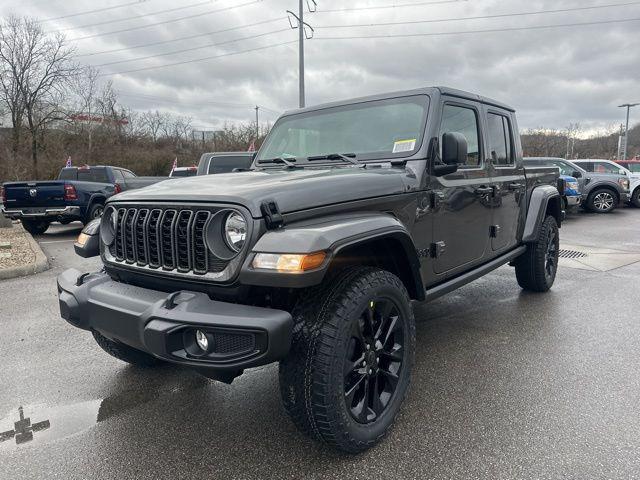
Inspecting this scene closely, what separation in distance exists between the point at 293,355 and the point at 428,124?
6.13ft

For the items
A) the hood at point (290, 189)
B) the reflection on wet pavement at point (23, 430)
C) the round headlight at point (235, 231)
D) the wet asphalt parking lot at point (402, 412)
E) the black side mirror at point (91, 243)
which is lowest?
the reflection on wet pavement at point (23, 430)

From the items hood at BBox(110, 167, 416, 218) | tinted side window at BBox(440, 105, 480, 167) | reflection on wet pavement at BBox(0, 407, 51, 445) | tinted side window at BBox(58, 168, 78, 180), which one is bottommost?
reflection on wet pavement at BBox(0, 407, 51, 445)

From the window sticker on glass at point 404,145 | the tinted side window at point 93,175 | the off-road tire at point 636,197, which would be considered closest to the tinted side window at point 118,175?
the tinted side window at point 93,175

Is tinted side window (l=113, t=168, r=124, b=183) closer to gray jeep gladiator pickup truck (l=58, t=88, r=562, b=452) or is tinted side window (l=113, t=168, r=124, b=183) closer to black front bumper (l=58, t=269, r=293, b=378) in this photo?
gray jeep gladiator pickup truck (l=58, t=88, r=562, b=452)

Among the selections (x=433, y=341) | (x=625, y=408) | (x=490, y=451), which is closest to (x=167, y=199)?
(x=490, y=451)

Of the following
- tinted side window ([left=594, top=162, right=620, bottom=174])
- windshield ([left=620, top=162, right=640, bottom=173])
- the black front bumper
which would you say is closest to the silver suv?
tinted side window ([left=594, top=162, right=620, bottom=174])

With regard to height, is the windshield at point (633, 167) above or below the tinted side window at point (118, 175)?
above

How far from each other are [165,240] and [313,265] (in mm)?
847

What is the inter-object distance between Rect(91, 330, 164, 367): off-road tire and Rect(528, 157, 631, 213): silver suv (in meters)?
14.5

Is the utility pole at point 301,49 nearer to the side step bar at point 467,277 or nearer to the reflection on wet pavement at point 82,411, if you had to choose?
the side step bar at point 467,277

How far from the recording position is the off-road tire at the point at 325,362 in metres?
2.05

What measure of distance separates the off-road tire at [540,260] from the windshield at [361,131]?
7.70 ft

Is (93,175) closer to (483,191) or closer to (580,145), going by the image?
(483,191)

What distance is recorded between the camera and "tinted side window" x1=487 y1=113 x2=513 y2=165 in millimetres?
4074
